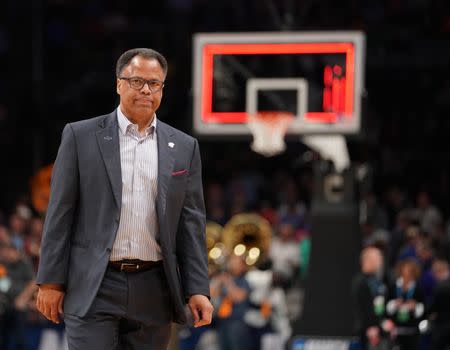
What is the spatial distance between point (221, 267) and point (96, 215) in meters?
12.0

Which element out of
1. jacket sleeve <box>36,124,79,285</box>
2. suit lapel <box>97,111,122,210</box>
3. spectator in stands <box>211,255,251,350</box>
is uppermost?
suit lapel <box>97,111,122,210</box>

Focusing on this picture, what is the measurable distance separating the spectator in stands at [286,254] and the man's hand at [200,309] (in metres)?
12.5

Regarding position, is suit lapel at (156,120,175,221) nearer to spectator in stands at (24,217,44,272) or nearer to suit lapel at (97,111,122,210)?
suit lapel at (97,111,122,210)

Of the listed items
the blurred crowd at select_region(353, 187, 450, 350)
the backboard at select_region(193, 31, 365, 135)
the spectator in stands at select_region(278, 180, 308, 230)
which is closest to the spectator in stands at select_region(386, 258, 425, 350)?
the blurred crowd at select_region(353, 187, 450, 350)

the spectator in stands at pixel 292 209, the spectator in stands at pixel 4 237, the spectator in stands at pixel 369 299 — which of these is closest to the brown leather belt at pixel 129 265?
the spectator in stands at pixel 369 299

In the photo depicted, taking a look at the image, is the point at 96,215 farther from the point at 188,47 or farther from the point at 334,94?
the point at 188,47

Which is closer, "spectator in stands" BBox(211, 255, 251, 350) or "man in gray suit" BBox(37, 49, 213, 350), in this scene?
"man in gray suit" BBox(37, 49, 213, 350)

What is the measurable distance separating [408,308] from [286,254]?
388 cm

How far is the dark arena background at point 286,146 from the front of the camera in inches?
584

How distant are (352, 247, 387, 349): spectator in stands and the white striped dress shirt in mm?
9105

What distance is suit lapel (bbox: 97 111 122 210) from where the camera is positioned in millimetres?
5453

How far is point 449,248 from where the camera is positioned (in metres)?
16.9

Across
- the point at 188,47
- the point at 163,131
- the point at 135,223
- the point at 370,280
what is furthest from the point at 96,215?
the point at 188,47

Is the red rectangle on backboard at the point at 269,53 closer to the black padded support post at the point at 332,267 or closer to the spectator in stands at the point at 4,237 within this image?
the black padded support post at the point at 332,267
